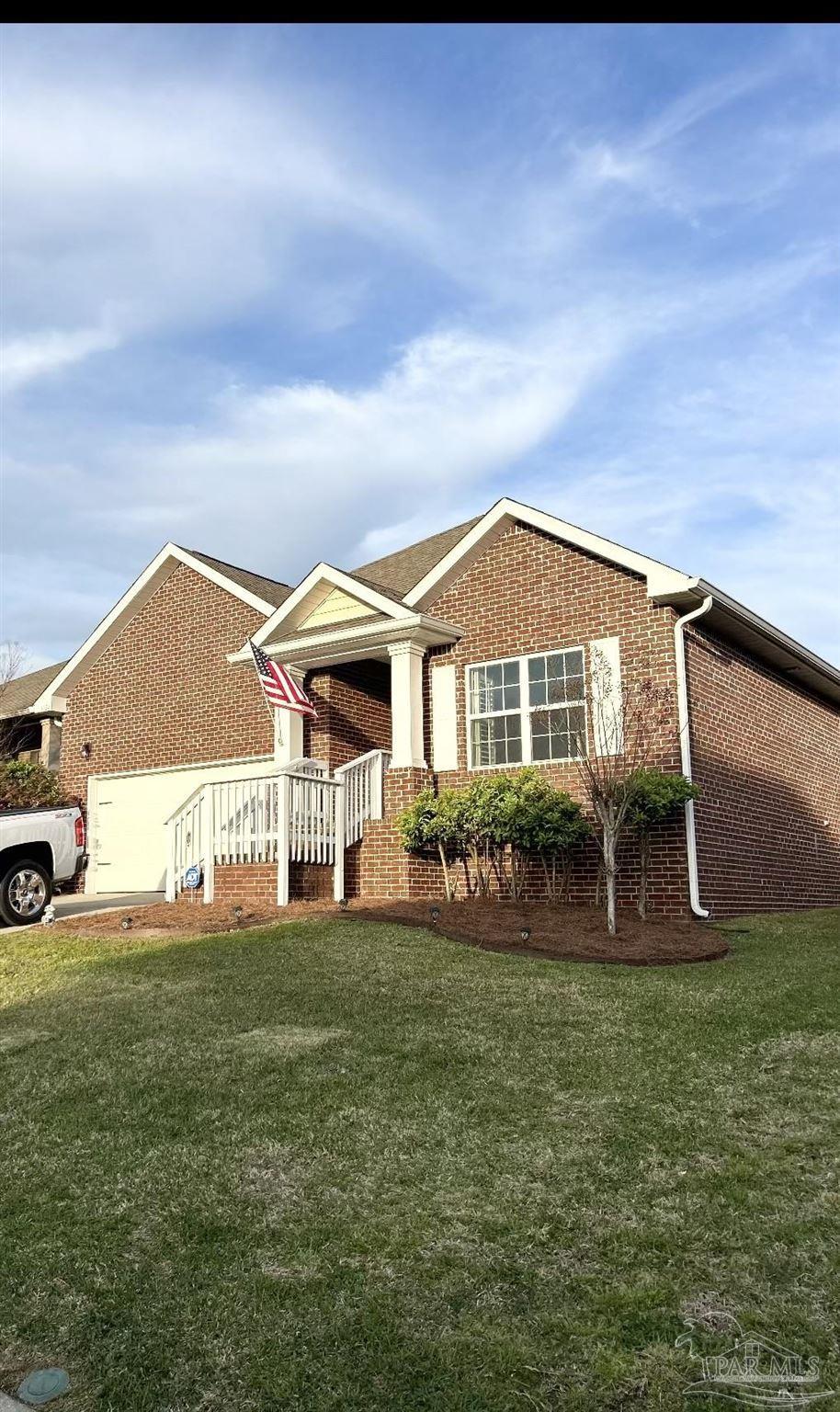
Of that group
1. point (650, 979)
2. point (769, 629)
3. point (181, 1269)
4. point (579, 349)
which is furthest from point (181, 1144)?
point (769, 629)

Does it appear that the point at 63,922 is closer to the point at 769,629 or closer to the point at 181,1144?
the point at 181,1144

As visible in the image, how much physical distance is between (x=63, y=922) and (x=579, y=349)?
8.61 m

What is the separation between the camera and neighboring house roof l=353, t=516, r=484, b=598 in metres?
16.7

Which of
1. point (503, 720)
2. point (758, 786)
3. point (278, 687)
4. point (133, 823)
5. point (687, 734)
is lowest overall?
point (133, 823)

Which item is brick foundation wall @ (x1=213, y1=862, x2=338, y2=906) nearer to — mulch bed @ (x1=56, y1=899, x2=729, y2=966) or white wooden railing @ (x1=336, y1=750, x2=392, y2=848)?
mulch bed @ (x1=56, y1=899, x2=729, y2=966)

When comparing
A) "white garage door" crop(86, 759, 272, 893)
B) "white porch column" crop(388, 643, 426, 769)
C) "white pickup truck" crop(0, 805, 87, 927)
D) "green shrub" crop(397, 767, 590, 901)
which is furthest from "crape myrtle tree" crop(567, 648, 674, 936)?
"white garage door" crop(86, 759, 272, 893)

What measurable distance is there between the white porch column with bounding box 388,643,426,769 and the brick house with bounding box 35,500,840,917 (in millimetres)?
31

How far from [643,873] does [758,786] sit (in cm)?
332

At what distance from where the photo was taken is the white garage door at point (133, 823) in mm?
18141

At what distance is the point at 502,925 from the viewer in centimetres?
1052

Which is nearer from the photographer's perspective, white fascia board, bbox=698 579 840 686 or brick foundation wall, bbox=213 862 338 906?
white fascia board, bbox=698 579 840 686

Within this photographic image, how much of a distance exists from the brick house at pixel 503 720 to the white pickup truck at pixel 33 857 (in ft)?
4.25

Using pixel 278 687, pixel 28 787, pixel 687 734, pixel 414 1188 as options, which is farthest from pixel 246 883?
pixel 414 1188

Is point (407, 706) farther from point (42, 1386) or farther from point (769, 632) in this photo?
point (42, 1386)
